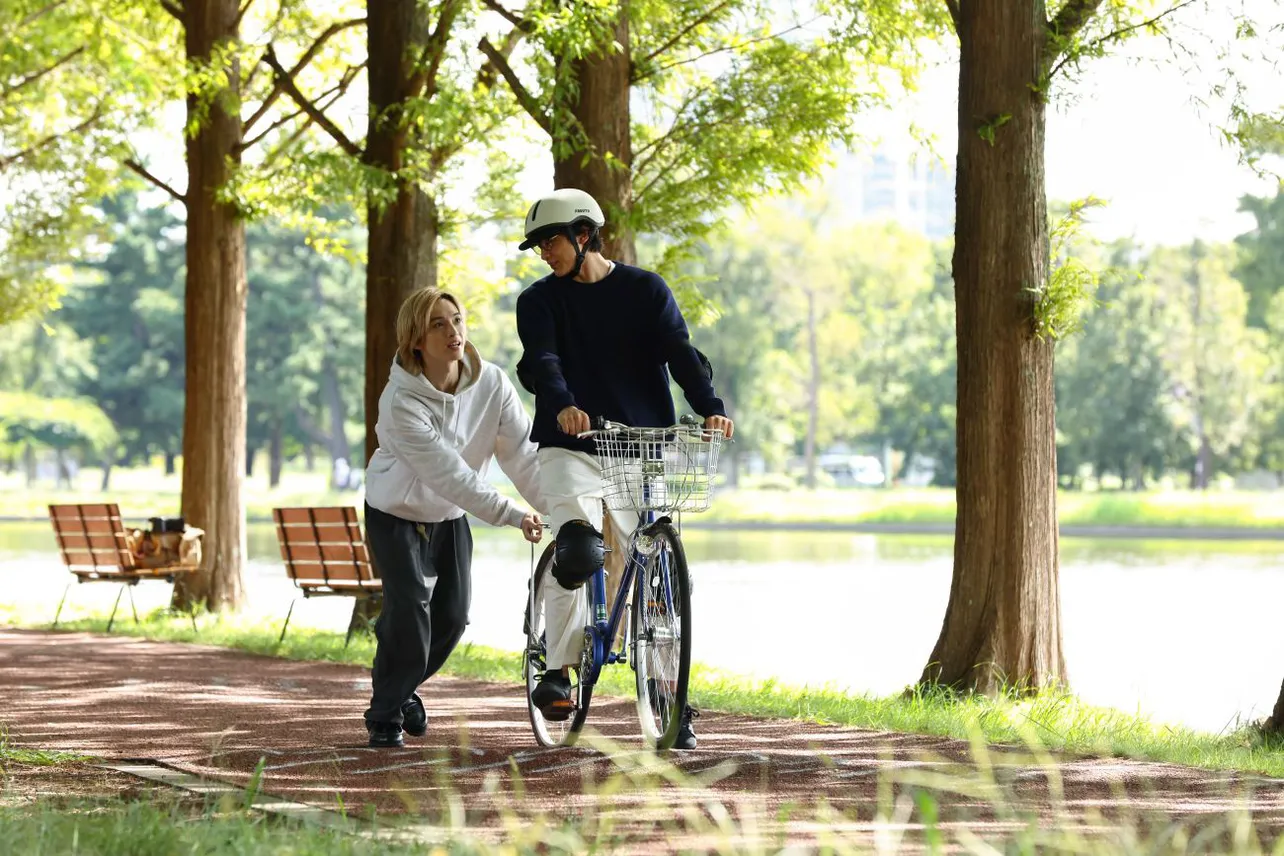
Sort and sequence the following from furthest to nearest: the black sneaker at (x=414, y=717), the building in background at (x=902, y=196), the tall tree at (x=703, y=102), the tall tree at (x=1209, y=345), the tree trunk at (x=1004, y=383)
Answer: the building in background at (x=902, y=196) → the tall tree at (x=1209, y=345) → the tall tree at (x=703, y=102) → the tree trunk at (x=1004, y=383) → the black sneaker at (x=414, y=717)

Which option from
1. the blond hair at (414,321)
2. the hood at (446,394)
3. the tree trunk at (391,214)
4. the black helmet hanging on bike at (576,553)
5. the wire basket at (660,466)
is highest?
the tree trunk at (391,214)

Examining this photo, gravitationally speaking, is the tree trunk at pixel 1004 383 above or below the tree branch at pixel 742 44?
below

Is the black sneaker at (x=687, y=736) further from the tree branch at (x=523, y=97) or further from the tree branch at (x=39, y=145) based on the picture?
the tree branch at (x=39, y=145)

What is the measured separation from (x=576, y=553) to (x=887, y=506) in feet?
135

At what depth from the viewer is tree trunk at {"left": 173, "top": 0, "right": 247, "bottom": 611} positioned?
16.0 m

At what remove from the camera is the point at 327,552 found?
12562 mm

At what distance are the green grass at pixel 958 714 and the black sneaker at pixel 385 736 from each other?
6.88 ft

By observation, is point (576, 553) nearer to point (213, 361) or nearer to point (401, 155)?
point (401, 155)

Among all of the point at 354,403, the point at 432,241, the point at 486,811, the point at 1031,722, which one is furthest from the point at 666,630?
the point at 354,403

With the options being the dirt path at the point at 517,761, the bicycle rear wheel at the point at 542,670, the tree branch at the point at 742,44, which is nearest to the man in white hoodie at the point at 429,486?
the bicycle rear wheel at the point at 542,670

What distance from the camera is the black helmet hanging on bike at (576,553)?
248 inches

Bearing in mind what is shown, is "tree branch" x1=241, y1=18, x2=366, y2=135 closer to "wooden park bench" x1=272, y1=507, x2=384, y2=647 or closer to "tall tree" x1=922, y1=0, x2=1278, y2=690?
"wooden park bench" x1=272, y1=507, x2=384, y2=647

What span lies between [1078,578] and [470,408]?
19001 millimetres

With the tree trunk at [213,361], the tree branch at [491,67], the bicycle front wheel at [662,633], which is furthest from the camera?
the tree trunk at [213,361]
